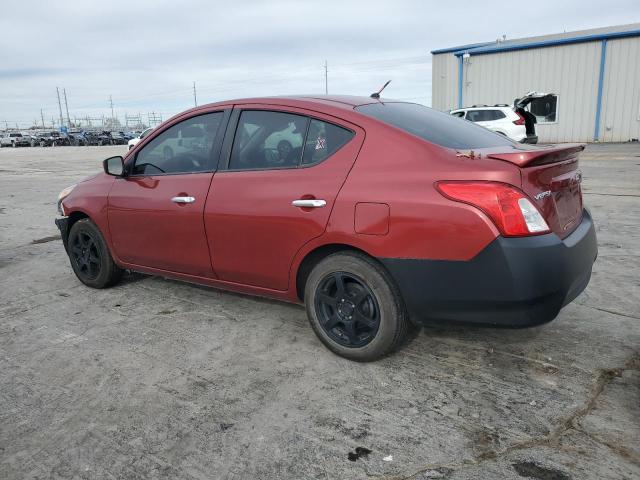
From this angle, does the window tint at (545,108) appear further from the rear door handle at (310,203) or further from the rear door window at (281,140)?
the rear door handle at (310,203)

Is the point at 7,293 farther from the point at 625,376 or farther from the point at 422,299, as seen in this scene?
the point at 625,376

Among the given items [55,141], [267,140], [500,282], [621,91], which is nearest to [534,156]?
[500,282]

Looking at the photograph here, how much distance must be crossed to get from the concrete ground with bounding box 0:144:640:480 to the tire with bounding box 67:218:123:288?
29 cm

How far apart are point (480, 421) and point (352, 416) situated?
0.60m

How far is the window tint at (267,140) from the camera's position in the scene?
323cm

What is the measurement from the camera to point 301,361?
3115mm

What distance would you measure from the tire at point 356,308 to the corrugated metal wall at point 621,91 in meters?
24.9

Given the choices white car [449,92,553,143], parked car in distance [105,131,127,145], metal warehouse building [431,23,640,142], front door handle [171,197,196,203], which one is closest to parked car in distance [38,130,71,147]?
parked car in distance [105,131,127,145]

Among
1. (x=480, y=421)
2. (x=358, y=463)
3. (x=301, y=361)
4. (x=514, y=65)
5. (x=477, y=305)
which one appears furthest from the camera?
(x=514, y=65)

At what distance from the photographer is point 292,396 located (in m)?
2.72

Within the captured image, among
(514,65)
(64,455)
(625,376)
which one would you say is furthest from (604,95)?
(64,455)

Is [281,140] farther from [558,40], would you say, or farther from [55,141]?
[55,141]

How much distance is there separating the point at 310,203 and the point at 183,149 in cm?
137

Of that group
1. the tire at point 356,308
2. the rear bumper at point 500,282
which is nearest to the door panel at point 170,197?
the tire at point 356,308
